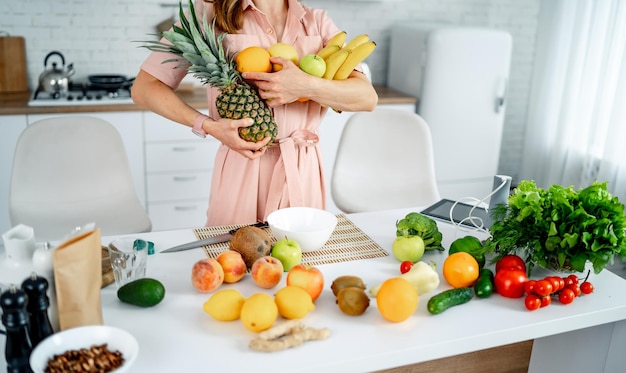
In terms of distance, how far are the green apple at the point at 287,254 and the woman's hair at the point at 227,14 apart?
727mm

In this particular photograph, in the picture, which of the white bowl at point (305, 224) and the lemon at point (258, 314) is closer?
the lemon at point (258, 314)

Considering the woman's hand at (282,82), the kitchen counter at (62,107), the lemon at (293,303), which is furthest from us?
the kitchen counter at (62,107)

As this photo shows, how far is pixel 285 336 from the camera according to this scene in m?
1.18

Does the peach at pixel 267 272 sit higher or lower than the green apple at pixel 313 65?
lower

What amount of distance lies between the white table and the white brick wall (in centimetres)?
211

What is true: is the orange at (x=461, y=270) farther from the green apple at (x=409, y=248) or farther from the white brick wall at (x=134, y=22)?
the white brick wall at (x=134, y=22)

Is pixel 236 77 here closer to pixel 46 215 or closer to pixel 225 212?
pixel 225 212

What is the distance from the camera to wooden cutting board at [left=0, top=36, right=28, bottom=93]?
11.5 feet

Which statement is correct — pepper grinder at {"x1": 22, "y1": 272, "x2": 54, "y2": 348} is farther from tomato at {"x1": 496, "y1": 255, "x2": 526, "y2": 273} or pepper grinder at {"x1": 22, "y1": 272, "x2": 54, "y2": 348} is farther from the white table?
tomato at {"x1": 496, "y1": 255, "x2": 526, "y2": 273}

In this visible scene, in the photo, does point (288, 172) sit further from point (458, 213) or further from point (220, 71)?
point (458, 213)

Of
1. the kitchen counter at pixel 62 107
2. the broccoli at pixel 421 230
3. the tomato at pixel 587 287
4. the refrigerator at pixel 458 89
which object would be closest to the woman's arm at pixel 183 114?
the broccoli at pixel 421 230

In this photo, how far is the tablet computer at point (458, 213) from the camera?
6.14 ft

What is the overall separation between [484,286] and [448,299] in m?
0.13

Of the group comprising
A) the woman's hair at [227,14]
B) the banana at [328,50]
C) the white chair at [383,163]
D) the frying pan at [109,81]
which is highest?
the woman's hair at [227,14]
